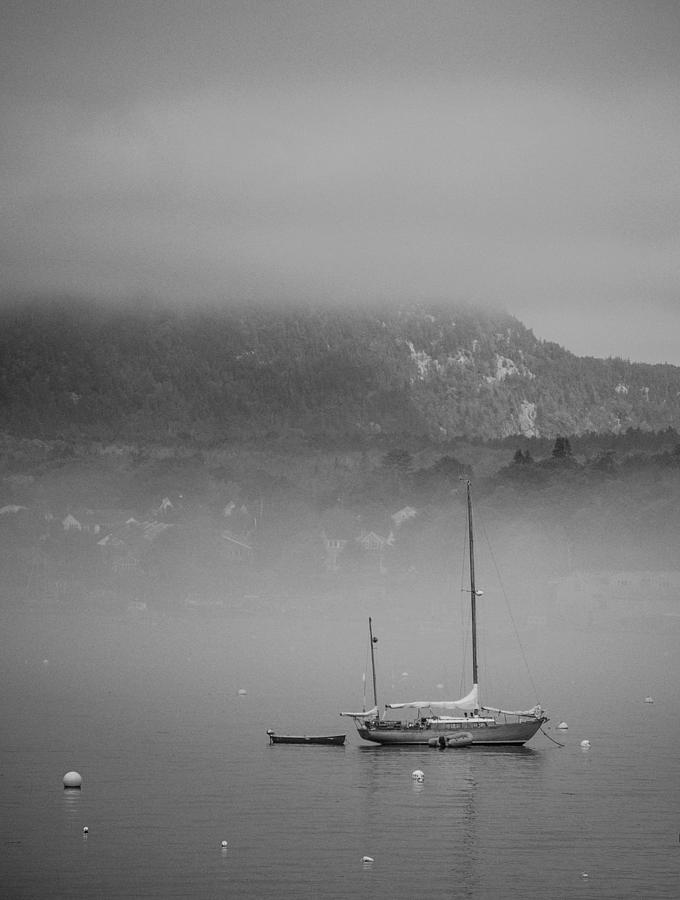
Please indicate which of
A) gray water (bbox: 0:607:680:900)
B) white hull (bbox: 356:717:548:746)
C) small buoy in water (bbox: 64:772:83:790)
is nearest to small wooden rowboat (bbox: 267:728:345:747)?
gray water (bbox: 0:607:680:900)

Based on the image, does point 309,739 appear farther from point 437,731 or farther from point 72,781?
point 72,781

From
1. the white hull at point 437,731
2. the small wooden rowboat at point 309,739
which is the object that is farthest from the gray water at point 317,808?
the small wooden rowboat at point 309,739

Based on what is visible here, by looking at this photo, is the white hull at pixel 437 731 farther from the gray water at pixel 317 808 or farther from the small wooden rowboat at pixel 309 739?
the small wooden rowboat at pixel 309 739

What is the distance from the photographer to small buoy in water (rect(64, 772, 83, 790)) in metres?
92.8

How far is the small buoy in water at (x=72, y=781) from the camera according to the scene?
92.8 meters

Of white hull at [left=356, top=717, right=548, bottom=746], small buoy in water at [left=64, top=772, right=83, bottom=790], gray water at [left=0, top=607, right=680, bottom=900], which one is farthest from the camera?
white hull at [left=356, top=717, right=548, bottom=746]

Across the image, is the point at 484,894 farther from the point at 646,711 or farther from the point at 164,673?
the point at 164,673

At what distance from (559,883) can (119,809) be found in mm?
25133

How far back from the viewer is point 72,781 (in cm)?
9300

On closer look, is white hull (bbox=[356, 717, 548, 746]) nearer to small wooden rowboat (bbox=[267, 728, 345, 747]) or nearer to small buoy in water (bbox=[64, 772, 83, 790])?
small wooden rowboat (bbox=[267, 728, 345, 747])

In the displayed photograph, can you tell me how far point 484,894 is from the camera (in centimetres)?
6962

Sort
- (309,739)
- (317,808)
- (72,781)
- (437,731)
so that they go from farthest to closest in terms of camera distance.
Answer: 1. (309,739)
2. (437,731)
3. (72,781)
4. (317,808)

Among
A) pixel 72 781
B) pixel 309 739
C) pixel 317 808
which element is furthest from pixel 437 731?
pixel 72 781

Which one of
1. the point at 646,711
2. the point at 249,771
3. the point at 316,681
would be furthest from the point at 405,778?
the point at 316,681
